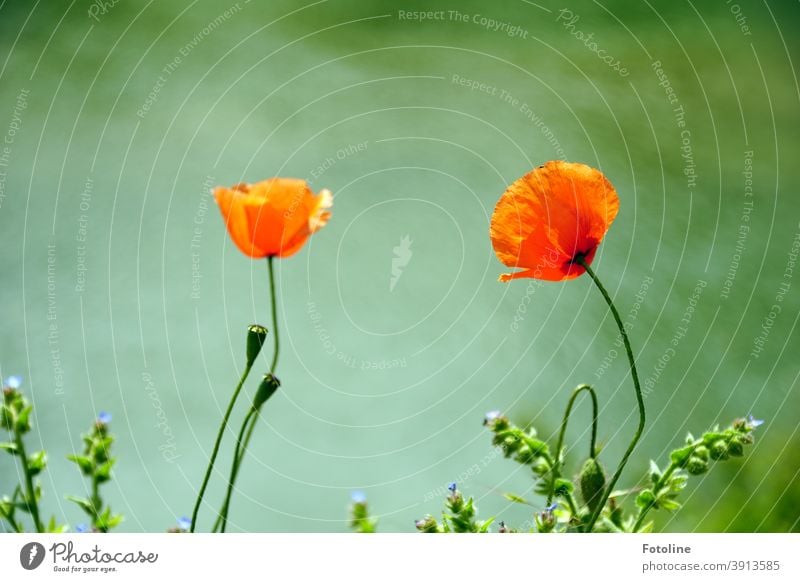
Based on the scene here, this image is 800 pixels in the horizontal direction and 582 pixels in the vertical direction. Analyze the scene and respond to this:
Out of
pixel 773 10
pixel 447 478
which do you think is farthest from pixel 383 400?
pixel 773 10

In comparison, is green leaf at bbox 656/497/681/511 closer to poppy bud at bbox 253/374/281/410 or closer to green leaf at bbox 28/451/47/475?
poppy bud at bbox 253/374/281/410

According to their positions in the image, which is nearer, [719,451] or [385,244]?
[719,451]

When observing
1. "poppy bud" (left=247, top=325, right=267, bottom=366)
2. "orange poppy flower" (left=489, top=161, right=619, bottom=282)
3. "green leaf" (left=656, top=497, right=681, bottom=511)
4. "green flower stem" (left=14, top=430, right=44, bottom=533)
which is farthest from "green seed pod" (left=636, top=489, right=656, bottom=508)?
"green flower stem" (left=14, top=430, right=44, bottom=533)

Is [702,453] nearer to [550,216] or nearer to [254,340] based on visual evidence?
[550,216]

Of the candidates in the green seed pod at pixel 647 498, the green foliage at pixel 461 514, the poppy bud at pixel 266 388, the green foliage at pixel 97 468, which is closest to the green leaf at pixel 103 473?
the green foliage at pixel 97 468

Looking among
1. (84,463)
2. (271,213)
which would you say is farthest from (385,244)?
(84,463)

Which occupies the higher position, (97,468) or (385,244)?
(385,244)
